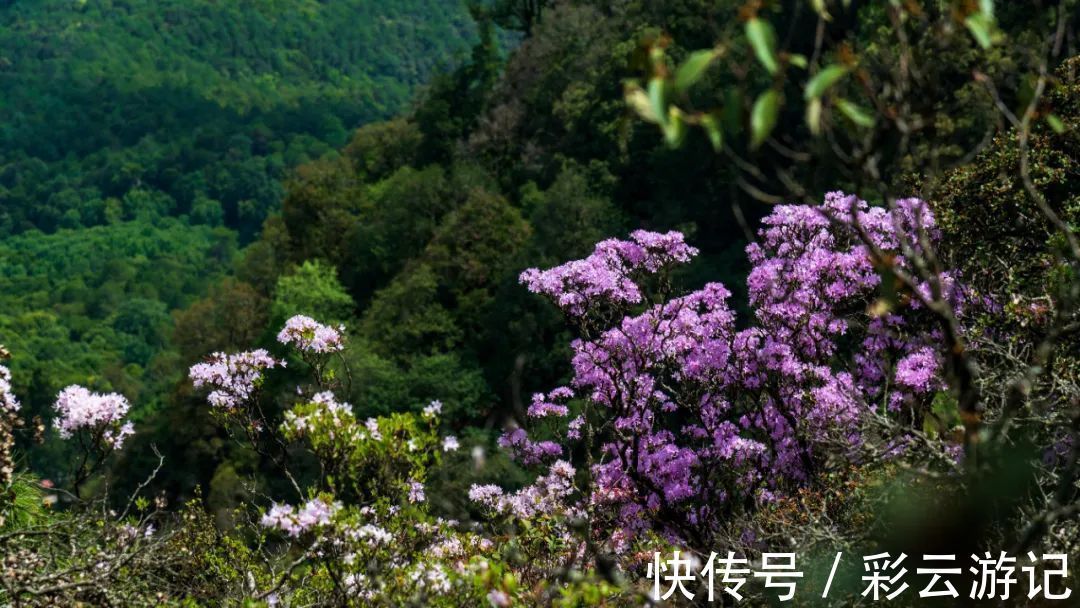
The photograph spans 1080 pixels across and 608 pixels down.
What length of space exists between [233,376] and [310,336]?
2.41 feet

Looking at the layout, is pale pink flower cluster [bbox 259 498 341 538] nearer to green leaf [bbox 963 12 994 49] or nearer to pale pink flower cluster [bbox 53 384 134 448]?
pale pink flower cluster [bbox 53 384 134 448]

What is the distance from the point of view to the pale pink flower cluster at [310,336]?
27.8 feet

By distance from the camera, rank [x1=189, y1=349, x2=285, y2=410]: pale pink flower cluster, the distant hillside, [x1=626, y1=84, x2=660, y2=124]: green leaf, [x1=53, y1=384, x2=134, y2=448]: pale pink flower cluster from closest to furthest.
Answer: [x1=626, y1=84, x2=660, y2=124]: green leaf, [x1=53, y1=384, x2=134, y2=448]: pale pink flower cluster, [x1=189, y1=349, x2=285, y2=410]: pale pink flower cluster, the distant hillside

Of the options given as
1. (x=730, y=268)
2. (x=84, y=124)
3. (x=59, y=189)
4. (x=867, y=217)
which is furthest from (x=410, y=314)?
(x=84, y=124)

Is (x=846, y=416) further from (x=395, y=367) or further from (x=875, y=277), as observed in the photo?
(x=395, y=367)

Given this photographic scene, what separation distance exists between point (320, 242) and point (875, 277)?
4948 cm

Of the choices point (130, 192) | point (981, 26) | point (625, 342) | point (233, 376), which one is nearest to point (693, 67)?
point (981, 26)

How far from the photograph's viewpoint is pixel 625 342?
1212 cm

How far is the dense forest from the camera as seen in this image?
5062mm

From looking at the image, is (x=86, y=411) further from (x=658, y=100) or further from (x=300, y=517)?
(x=658, y=100)

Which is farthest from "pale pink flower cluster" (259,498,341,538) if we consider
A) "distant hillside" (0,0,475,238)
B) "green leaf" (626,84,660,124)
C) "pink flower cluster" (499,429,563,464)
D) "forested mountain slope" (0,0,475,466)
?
"distant hillside" (0,0,475,238)

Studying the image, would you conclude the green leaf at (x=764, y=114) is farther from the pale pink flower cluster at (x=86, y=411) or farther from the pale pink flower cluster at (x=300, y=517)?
the pale pink flower cluster at (x=86, y=411)

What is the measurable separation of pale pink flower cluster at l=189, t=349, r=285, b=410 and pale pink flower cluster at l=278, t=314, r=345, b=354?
0.26m

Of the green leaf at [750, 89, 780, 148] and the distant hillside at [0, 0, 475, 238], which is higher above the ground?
the distant hillside at [0, 0, 475, 238]
